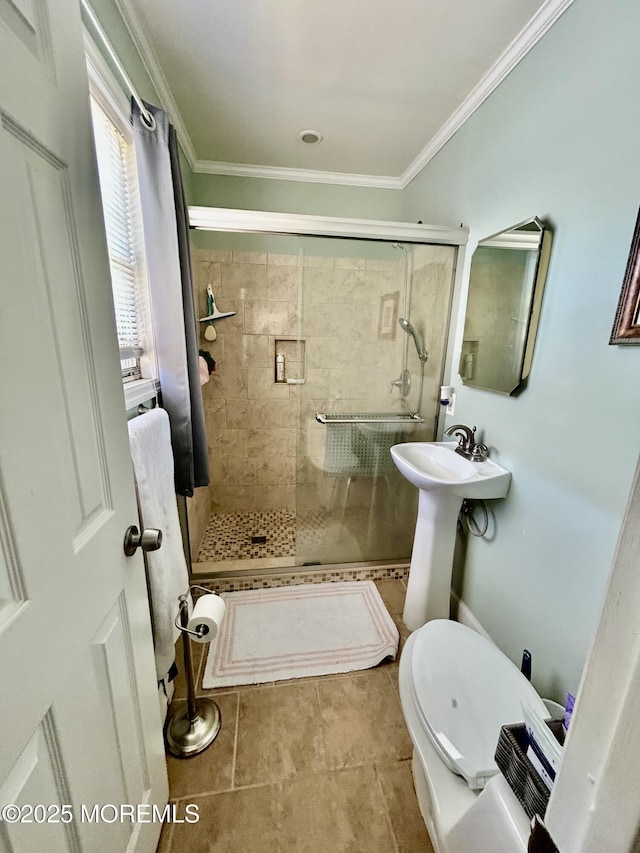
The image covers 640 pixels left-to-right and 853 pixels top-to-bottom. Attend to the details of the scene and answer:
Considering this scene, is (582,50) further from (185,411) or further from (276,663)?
(276,663)

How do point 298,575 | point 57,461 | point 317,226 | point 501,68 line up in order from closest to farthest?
point 57,461
point 501,68
point 317,226
point 298,575

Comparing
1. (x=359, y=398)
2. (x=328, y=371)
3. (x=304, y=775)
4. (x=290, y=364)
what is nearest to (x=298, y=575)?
(x=304, y=775)

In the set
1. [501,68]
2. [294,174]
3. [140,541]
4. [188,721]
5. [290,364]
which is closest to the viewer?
[140,541]

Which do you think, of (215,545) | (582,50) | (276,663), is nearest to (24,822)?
(276,663)

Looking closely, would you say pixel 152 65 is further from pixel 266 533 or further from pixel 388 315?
pixel 266 533

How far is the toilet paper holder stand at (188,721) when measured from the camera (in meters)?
1.16

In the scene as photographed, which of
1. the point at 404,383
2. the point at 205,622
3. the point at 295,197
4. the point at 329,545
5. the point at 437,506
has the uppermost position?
the point at 295,197

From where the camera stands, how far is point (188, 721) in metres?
1.24

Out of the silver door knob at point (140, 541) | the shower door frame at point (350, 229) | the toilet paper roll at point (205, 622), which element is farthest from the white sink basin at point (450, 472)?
the silver door knob at point (140, 541)

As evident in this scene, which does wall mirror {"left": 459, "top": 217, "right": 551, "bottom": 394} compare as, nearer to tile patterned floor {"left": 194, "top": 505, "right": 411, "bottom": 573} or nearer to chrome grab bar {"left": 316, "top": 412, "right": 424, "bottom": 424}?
chrome grab bar {"left": 316, "top": 412, "right": 424, "bottom": 424}

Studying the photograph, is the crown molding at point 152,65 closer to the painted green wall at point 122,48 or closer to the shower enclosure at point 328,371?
the painted green wall at point 122,48

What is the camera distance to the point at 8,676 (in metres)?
0.40

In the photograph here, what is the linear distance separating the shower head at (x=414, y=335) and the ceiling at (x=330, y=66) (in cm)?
96

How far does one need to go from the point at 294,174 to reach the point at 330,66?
915 mm
